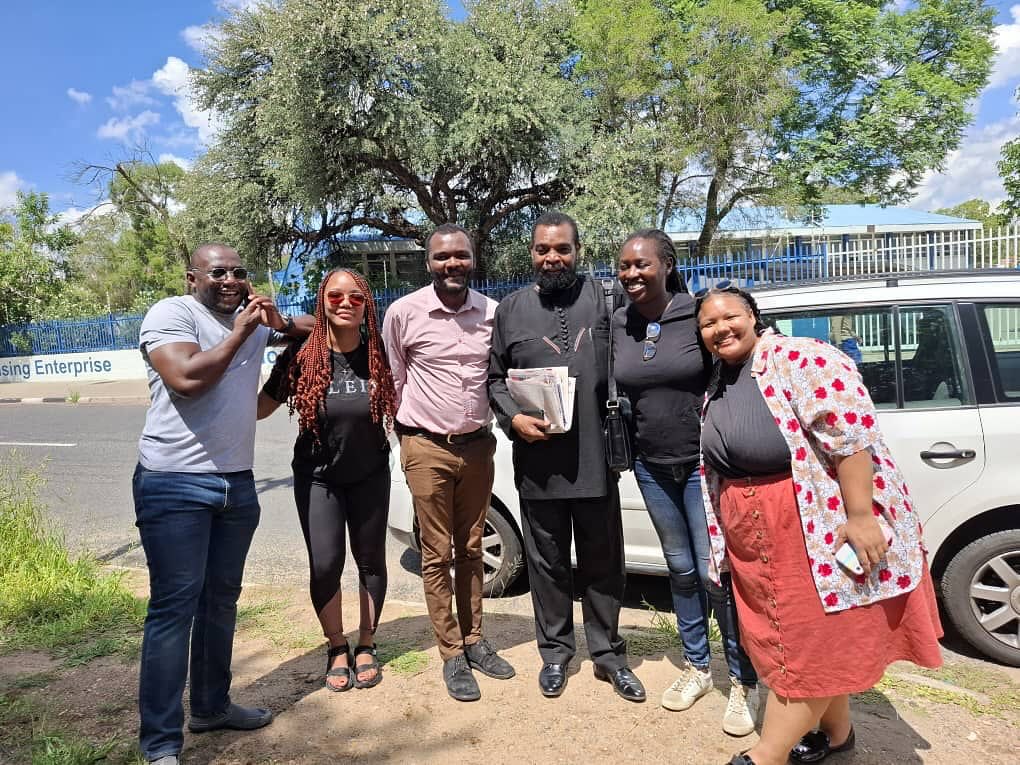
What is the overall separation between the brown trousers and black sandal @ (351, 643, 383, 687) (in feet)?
1.02

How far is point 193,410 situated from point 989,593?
11.8 feet

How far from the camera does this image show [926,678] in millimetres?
3178

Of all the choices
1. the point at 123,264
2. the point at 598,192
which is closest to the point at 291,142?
the point at 598,192

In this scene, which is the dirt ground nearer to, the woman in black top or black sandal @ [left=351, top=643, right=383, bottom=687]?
black sandal @ [left=351, top=643, right=383, bottom=687]

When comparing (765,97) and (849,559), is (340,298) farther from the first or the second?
(765,97)

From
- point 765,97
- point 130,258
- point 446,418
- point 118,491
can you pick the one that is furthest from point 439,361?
point 130,258

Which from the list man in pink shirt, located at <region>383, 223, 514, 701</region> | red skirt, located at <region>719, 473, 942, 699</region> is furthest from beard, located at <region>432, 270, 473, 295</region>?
red skirt, located at <region>719, 473, 942, 699</region>

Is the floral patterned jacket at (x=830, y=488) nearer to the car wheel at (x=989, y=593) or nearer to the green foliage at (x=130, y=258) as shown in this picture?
the car wheel at (x=989, y=593)

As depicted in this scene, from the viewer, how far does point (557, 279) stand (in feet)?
9.82

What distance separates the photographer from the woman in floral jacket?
2.11 meters

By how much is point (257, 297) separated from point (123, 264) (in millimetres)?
47635

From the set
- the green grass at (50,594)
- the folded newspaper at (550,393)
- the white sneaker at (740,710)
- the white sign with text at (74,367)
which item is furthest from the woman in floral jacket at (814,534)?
the white sign with text at (74,367)

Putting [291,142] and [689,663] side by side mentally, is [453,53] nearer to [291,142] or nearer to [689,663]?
[291,142]

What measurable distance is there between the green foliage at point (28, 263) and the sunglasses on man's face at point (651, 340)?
2803 centimetres
